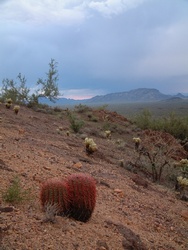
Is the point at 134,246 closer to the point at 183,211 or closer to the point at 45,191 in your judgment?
the point at 45,191

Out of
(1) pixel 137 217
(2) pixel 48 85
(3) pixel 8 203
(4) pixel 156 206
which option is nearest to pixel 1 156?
(3) pixel 8 203

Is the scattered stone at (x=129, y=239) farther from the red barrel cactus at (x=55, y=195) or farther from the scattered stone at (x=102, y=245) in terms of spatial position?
the red barrel cactus at (x=55, y=195)

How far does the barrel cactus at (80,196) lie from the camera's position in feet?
18.2

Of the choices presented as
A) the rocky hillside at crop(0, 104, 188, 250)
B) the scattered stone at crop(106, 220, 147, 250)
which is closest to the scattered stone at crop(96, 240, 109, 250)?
the rocky hillside at crop(0, 104, 188, 250)

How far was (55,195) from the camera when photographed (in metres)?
5.34

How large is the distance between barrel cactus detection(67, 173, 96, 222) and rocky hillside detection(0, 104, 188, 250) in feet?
0.63

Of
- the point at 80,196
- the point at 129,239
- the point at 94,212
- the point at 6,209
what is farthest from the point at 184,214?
the point at 6,209

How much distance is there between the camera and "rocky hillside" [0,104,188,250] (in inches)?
184

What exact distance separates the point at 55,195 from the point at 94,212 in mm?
1165

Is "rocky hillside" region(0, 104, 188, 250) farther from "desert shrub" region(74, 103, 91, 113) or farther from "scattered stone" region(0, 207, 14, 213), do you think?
"desert shrub" region(74, 103, 91, 113)

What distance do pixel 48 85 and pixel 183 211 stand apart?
65.8 ft

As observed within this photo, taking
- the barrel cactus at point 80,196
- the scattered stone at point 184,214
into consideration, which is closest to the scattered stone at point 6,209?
the barrel cactus at point 80,196

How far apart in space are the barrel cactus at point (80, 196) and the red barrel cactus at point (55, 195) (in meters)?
0.15

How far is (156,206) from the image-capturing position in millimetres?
8172
